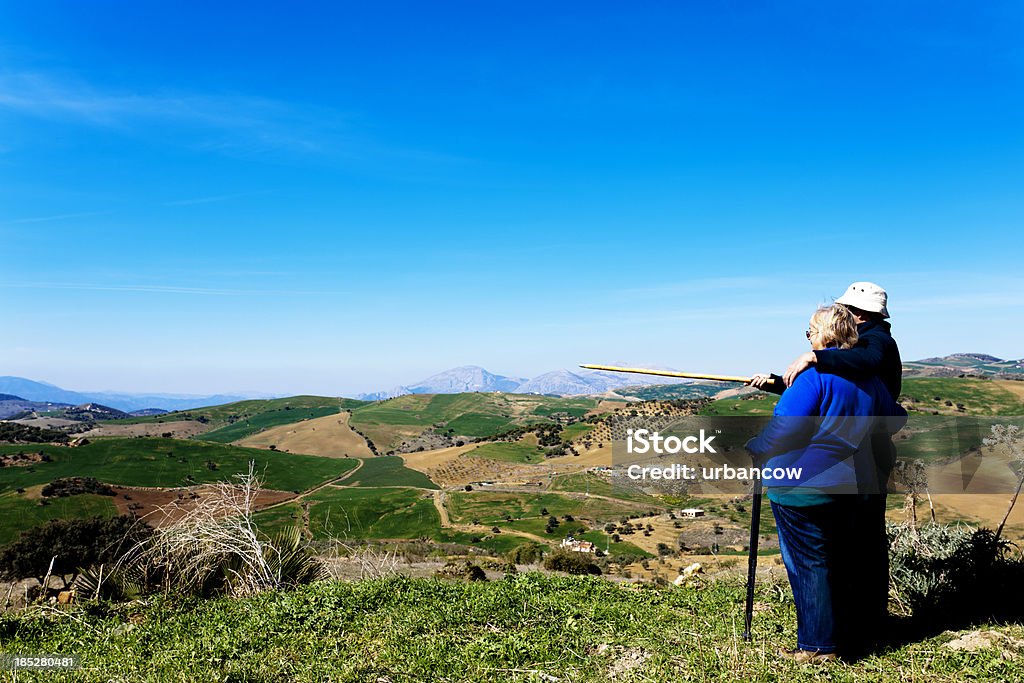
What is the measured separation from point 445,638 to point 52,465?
93.0 meters

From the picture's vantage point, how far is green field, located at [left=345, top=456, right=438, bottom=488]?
78175 millimetres

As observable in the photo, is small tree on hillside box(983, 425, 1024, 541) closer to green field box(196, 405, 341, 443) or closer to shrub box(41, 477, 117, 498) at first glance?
shrub box(41, 477, 117, 498)

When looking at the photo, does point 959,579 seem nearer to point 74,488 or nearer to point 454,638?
point 454,638

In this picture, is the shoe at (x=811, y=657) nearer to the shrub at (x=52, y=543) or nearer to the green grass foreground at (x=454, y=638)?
the green grass foreground at (x=454, y=638)

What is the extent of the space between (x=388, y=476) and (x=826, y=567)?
8439cm

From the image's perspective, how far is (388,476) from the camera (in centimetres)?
8419

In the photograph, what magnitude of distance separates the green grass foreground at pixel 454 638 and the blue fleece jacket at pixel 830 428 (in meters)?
1.34

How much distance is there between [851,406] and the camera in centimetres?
411

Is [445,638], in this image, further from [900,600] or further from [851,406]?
[900,600]

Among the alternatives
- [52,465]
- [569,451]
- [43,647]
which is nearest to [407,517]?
[569,451]

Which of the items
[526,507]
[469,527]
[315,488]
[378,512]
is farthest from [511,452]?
[469,527]

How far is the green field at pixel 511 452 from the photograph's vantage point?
82.6m

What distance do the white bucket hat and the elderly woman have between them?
0.25 m

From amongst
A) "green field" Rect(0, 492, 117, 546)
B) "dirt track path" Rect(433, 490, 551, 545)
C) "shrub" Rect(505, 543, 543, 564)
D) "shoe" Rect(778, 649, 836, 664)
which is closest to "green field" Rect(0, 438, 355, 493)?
"green field" Rect(0, 492, 117, 546)
